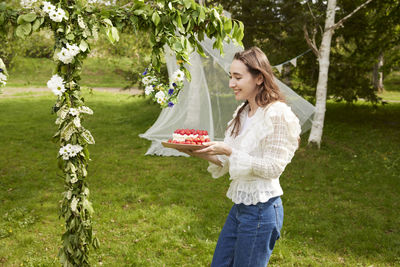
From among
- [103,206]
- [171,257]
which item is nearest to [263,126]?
[171,257]

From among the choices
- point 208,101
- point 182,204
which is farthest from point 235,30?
point 208,101

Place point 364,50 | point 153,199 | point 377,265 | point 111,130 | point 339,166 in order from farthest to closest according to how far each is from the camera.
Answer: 1. point 364,50
2. point 111,130
3. point 339,166
4. point 153,199
5. point 377,265

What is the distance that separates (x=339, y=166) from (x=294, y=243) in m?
3.25

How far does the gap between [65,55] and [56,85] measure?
0.18 metres

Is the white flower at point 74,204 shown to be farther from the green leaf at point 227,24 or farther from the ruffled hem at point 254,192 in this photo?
the green leaf at point 227,24

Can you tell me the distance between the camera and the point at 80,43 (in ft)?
6.79

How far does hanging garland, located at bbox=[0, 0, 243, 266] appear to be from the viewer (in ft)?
6.62

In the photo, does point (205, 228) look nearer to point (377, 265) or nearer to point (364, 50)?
point (377, 265)

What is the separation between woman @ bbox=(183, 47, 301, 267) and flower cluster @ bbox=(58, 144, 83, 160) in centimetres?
75

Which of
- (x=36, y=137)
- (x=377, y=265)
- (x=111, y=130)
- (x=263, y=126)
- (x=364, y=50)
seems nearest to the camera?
(x=263, y=126)

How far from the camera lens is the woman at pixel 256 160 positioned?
194 centimetres

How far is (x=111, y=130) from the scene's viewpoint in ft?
32.2

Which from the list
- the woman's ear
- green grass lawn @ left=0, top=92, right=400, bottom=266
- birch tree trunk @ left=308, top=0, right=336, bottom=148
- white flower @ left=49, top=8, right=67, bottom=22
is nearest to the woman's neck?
the woman's ear

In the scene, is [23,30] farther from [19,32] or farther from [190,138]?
[190,138]
